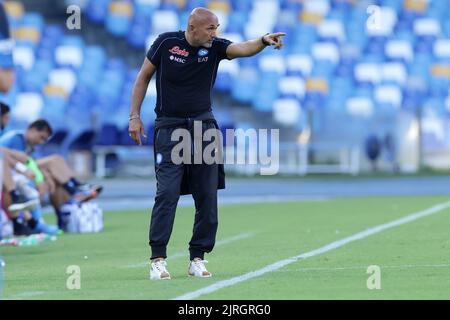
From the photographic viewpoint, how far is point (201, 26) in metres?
8.77

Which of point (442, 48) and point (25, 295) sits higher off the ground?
point (442, 48)

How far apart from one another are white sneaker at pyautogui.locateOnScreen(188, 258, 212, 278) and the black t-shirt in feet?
3.29

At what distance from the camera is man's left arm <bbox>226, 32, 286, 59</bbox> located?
8562 millimetres

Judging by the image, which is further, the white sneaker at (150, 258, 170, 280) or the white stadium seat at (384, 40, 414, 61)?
the white stadium seat at (384, 40, 414, 61)

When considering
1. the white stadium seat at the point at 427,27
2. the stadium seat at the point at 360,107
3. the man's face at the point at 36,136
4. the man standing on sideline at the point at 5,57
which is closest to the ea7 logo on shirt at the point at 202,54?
the man standing on sideline at the point at 5,57

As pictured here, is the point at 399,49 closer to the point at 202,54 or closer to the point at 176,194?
the point at 202,54

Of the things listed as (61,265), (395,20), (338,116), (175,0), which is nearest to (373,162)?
(338,116)

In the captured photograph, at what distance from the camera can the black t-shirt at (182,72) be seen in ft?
29.2

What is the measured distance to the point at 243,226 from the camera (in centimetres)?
1509

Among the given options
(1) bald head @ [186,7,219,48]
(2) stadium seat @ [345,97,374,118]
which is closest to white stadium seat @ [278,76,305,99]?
(2) stadium seat @ [345,97,374,118]

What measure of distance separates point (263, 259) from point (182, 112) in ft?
5.83

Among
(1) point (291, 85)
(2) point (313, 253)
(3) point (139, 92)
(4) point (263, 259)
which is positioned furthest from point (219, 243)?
(1) point (291, 85)

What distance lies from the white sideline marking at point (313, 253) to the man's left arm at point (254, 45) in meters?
1.50

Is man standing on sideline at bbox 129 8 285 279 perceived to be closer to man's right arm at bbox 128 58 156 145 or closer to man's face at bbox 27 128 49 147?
man's right arm at bbox 128 58 156 145
